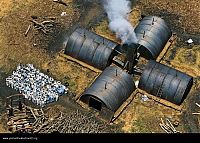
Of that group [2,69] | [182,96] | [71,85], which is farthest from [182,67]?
[2,69]

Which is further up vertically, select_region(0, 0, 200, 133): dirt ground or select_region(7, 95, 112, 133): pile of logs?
→ select_region(0, 0, 200, 133): dirt ground

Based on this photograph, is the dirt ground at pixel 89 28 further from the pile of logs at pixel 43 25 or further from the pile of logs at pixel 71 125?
the pile of logs at pixel 71 125

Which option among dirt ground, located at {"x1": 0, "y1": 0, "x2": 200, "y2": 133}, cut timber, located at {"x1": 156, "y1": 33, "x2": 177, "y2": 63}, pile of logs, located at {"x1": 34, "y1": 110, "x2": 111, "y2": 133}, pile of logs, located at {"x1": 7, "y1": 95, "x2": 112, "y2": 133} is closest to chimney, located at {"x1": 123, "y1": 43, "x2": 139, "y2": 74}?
cut timber, located at {"x1": 156, "y1": 33, "x2": 177, "y2": 63}

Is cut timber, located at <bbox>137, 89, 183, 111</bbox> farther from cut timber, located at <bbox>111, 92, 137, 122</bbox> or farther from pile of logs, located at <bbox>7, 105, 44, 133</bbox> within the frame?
pile of logs, located at <bbox>7, 105, 44, 133</bbox>

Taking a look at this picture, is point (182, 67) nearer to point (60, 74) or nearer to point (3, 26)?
point (60, 74)

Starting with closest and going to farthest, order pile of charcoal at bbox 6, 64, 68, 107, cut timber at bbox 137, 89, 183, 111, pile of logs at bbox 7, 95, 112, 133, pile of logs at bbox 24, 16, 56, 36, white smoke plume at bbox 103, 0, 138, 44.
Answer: pile of logs at bbox 7, 95, 112, 133 → pile of charcoal at bbox 6, 64, 68, 107 → cut timber at bbox 137, 89, 183, 111 → white smoke plume at bbox 103, 0, 138, 44 → pile of logs at bbox 24, 16, 56, 36

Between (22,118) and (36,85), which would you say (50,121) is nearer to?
(22,118)

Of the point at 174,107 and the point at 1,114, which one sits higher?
the point at 174,107
